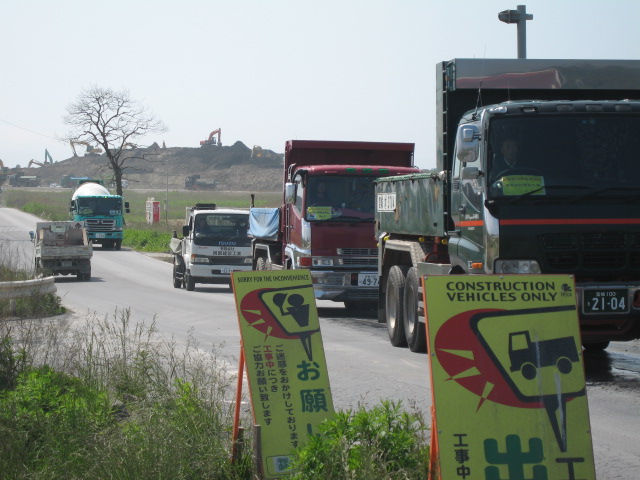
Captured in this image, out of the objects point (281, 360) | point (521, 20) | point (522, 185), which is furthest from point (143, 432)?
point (521, 20)

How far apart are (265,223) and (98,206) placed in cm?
3216

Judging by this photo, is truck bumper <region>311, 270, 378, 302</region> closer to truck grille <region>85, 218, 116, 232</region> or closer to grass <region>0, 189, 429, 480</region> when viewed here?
grass <region>0, 189, 429, 480</region>

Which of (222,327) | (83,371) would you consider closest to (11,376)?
(83,371)

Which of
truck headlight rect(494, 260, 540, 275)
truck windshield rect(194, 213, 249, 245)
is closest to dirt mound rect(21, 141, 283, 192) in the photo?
truck windshield rect(194, 213, 249, 245)

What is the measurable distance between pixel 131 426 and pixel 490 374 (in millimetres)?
2820

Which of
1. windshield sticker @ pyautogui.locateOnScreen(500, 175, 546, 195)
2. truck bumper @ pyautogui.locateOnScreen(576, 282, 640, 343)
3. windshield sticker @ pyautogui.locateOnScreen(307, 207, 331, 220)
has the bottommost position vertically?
truck bumper @ pyautogui.locateOnScreen(576, 282, 640, 343)

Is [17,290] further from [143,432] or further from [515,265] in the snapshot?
[143,432]

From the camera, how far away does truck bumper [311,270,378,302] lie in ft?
58.1

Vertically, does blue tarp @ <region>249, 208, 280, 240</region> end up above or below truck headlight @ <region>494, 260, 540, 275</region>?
above

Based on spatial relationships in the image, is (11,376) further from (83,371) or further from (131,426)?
(131,426)

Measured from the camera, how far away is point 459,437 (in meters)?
4.64

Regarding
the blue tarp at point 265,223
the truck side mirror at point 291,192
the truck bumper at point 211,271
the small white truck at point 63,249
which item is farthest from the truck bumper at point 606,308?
the small white truck at point 63,249

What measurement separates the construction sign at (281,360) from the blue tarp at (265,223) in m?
13.4

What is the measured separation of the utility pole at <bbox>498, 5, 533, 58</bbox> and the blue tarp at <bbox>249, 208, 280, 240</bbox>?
593cm
